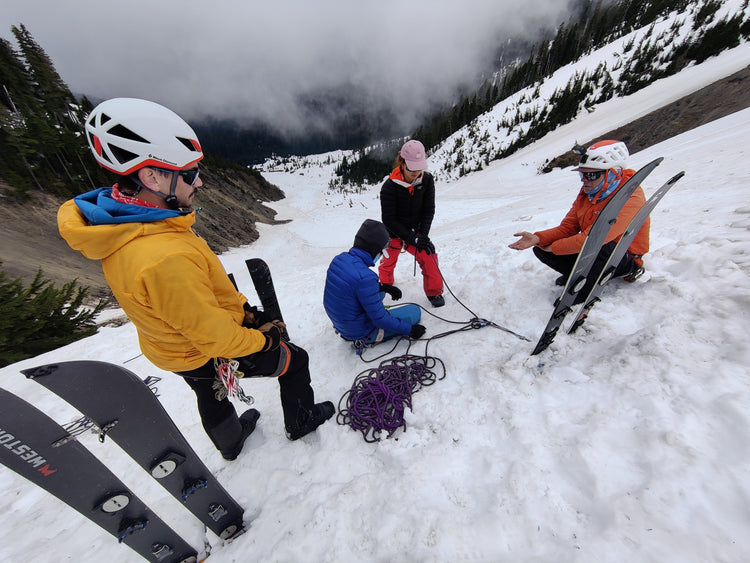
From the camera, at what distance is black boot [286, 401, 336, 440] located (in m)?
2.81

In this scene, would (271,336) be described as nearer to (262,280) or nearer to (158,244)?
(158,244)

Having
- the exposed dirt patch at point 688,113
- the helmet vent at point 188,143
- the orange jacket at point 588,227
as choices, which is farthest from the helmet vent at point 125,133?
the exposed dirt patch at point 688,113

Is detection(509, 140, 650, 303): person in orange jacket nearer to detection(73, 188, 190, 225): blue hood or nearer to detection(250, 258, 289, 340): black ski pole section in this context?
detection(250, 258, 289, 340): black ski pole section

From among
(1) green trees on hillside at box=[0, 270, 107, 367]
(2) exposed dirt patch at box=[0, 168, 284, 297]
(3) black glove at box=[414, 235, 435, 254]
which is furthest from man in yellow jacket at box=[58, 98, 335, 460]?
(2) exposed dirt patch at box=[0, 168, 284, 297]

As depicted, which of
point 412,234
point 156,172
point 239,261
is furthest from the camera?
point 239,261

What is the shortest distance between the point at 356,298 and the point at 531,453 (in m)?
2.16

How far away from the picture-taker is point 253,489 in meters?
2.55

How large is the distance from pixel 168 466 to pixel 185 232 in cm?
158

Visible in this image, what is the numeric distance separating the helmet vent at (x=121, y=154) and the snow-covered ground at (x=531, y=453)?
274cm

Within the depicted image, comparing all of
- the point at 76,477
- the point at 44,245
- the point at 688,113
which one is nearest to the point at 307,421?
the point at 76,477

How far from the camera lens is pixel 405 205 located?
471cm

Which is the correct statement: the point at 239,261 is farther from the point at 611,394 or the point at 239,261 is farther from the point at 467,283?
the point at 611,394

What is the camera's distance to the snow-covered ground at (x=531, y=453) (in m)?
1.55

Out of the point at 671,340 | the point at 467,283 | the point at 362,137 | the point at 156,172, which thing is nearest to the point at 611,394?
the point at 671,340
